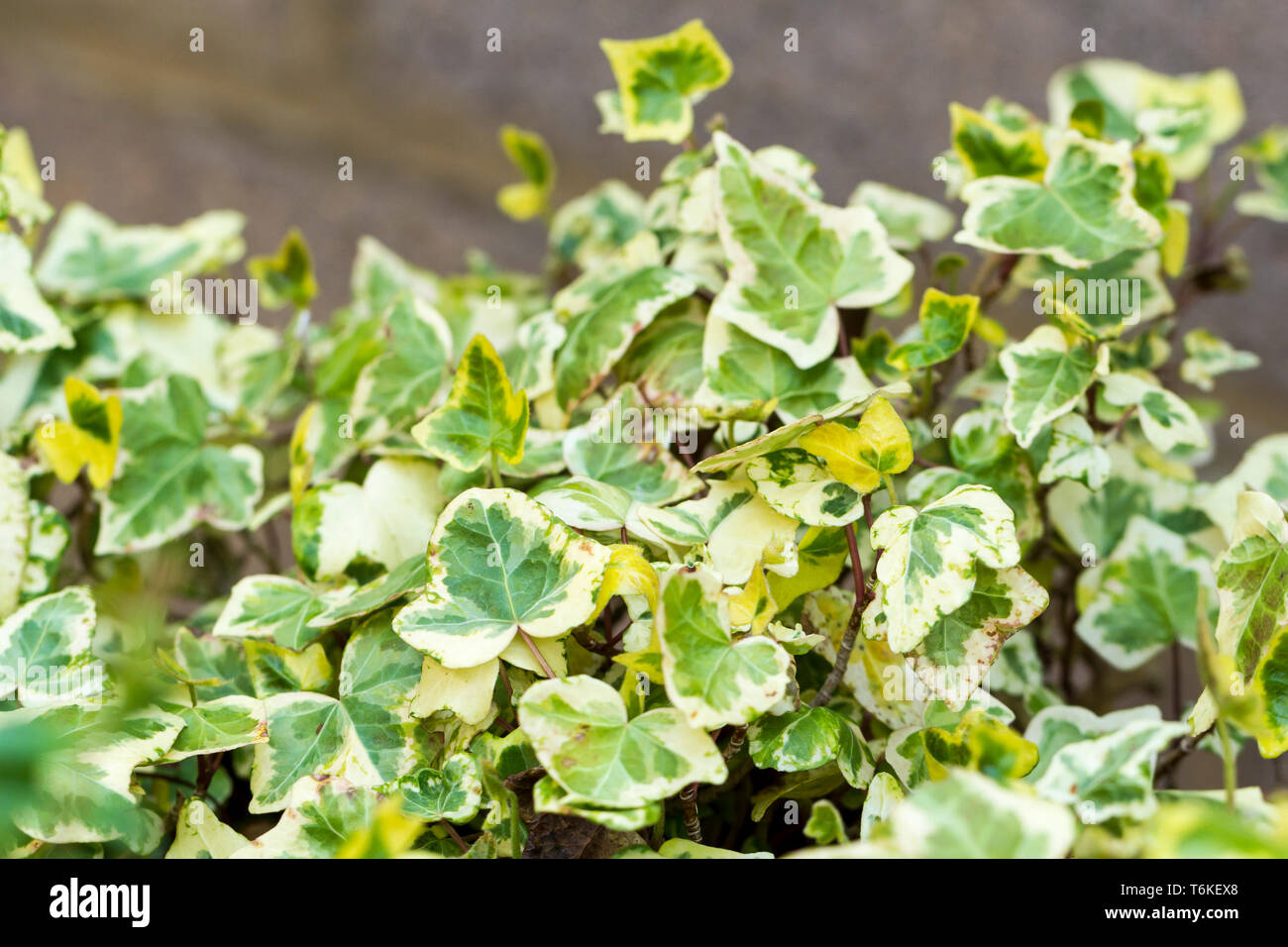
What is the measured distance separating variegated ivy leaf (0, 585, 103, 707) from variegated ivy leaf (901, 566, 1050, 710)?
1.28 ft

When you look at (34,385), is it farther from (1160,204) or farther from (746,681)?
(1160,204)

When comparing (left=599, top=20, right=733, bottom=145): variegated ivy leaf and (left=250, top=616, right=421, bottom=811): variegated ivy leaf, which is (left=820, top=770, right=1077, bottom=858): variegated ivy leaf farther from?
(left=599, top=20, right=733, bottom=145): variegated ivy leaf

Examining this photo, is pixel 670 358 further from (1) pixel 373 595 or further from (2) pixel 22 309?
(2) pixel 22 309

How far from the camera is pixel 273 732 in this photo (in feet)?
1.62

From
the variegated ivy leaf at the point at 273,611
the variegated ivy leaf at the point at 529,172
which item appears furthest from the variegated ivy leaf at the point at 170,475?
the variegated ivy leaf at the point at 529,172

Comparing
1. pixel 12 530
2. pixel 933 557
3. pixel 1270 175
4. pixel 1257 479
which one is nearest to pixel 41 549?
pixel 12 530

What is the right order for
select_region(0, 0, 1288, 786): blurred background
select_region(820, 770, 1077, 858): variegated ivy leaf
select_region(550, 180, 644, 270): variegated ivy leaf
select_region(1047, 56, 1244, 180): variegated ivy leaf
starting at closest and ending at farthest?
select_region(820, 770, 1077, 858): variegated ivy leaf < select_region(1047, 56, 1244, 180): variegated ivy leaf < select_region(550, 180, 644, 270): variegated ivy leaf < select_region(0, 0, 1288, 786): blurred background

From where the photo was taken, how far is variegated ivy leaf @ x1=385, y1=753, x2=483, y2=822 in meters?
0.43

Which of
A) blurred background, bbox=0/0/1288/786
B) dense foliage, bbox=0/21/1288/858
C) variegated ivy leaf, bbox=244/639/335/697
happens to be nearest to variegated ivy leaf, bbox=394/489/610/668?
dense foliage, bbox=0/21/1288/858

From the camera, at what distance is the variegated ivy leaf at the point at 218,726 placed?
0.46 metres

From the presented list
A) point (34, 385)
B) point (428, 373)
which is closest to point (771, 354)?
point (428, 373)

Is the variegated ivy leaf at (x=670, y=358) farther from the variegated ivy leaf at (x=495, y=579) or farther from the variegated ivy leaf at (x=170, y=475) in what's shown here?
the variegated ivy leaf at (x=170, y=475)
